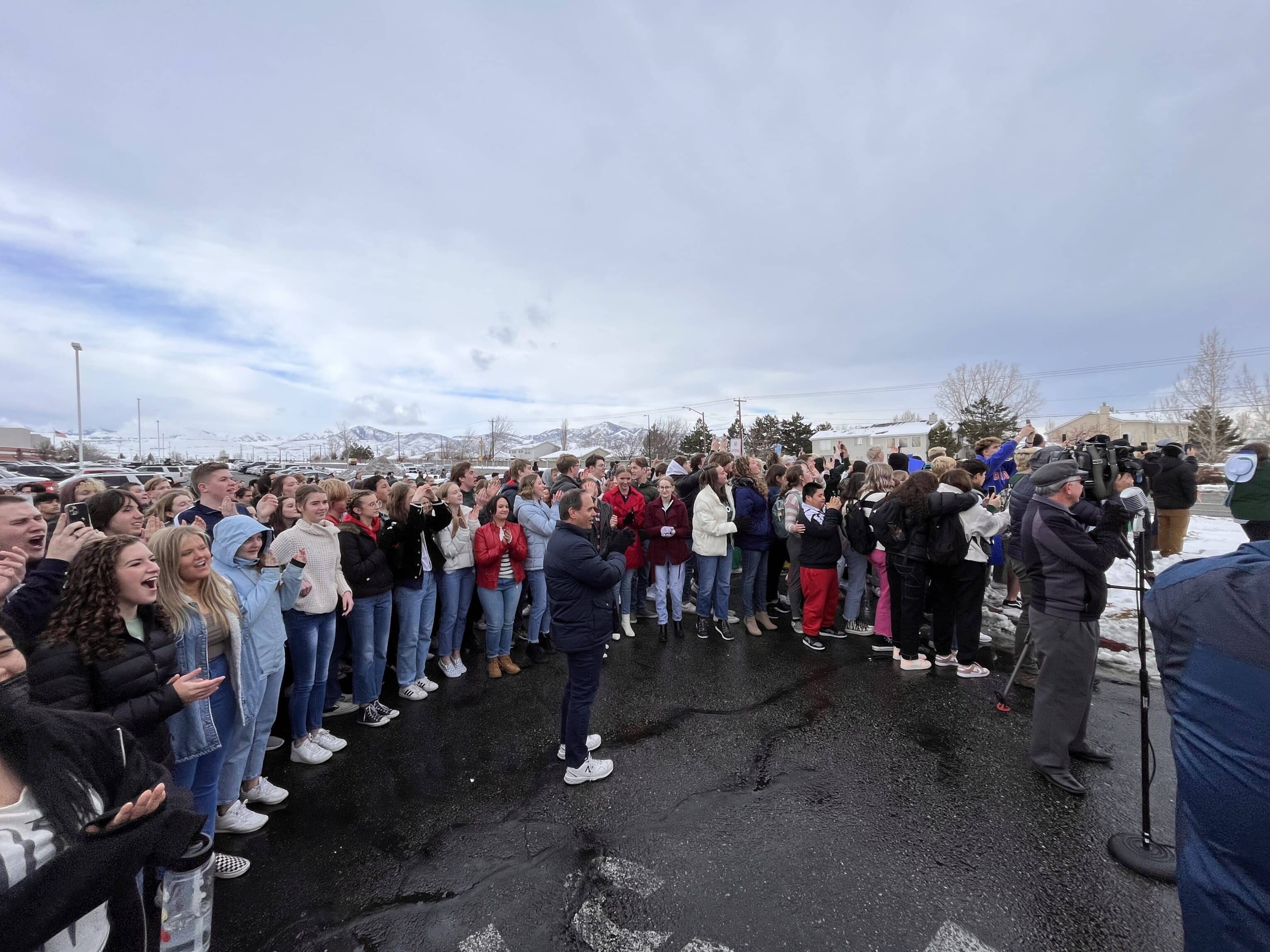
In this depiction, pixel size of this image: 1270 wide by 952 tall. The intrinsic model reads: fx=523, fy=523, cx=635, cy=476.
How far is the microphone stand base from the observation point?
2.70m

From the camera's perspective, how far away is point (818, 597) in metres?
6.33

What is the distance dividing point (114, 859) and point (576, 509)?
104 inches

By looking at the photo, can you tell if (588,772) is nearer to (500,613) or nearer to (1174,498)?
(500,613)

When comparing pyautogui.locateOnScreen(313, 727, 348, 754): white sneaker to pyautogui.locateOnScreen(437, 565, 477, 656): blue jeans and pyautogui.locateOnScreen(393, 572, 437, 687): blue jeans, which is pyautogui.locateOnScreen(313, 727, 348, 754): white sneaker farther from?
pyautogui.locateOnScreen(437, 565, 477, 656): blue jeans

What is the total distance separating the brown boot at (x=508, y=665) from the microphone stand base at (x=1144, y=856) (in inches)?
185

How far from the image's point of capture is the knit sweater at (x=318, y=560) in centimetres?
391

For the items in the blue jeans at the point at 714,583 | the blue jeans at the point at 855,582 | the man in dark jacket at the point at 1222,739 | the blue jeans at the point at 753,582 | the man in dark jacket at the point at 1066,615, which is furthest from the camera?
the blue jeans at the point at 753,582

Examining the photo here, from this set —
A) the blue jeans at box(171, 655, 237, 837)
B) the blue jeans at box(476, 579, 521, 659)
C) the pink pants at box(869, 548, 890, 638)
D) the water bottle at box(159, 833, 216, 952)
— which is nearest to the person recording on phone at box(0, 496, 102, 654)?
the blue jeans at box(171, 655, 237, 837)

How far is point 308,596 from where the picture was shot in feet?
12.9

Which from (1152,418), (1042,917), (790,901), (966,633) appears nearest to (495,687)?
(790,901)

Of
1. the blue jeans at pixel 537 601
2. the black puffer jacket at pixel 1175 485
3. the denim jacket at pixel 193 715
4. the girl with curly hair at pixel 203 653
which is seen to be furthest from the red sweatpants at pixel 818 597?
the black puffer jacket at pixel 1175 485

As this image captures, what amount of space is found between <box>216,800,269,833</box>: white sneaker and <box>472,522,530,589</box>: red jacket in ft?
8.31

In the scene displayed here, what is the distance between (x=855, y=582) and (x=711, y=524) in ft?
6.41

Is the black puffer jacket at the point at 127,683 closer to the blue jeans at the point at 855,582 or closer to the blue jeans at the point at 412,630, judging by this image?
the blue jeans at the point at 412,630
